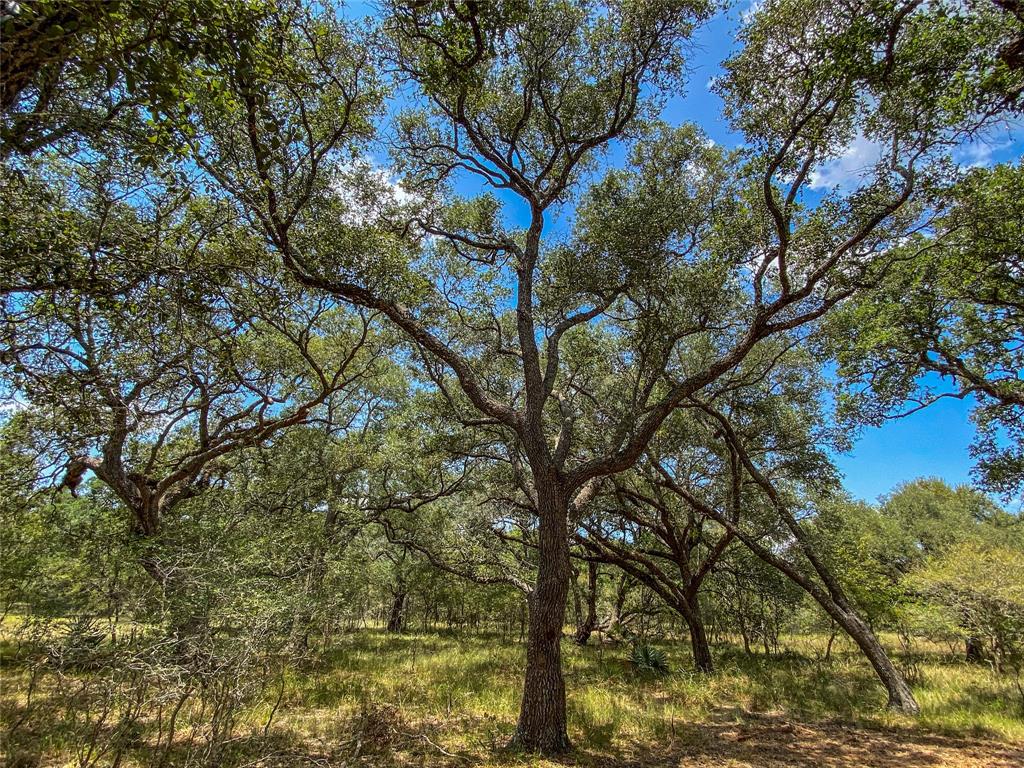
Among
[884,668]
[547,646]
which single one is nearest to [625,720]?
[547,646]

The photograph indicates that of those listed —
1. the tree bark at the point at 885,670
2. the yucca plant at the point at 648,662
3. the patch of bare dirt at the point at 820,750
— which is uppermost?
the tree bark at the point at 885,670

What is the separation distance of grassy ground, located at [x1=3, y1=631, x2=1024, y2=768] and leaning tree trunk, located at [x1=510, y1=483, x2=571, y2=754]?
30 centimetres

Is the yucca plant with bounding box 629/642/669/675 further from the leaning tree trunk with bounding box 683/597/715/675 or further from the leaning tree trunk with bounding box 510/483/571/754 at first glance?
the leaning tree trunk with bounding box 510/483/571/754

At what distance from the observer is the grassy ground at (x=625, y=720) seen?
571cm

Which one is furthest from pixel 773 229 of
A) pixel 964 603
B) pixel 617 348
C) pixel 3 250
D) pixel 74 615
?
pixel 964 603

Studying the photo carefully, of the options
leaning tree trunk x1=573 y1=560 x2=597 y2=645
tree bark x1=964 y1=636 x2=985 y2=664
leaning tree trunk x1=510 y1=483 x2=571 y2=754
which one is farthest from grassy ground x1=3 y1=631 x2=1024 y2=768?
tree bark x1=964 y1=636 x2=985 y2=664

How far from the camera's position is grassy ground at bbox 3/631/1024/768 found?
571 centimetres

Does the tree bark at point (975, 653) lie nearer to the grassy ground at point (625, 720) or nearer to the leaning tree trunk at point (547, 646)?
the grassy ground at point (625, 720)

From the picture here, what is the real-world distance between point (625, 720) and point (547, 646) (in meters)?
3.26

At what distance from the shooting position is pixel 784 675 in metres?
13.2

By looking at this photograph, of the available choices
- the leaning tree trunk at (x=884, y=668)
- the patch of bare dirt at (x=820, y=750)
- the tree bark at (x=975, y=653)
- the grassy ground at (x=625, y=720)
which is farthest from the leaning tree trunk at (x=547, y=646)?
the tree bark at (x=975, y=653)

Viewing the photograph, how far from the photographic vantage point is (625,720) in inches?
299

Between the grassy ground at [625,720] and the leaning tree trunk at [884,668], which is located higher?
the leaning tree trunk at [884,668]

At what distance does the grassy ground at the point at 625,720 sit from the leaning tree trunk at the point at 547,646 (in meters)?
0.30
